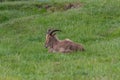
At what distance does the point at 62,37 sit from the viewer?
23.1 m

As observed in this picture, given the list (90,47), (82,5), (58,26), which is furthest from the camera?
(82,5)

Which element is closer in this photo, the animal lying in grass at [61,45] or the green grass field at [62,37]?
the green grass field at [62,37]

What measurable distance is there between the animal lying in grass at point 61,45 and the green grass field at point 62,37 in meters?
0.38

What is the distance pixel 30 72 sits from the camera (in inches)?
508

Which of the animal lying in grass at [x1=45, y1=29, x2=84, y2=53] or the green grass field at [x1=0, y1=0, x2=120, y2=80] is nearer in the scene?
the green grass field at [x1=0, y1=0, x2=120, y2=80]

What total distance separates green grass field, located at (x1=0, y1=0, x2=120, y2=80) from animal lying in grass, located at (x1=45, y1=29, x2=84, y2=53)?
38cm

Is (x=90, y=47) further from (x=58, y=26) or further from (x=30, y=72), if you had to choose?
(x=58, y=26)

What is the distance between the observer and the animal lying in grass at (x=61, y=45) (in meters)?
17.1

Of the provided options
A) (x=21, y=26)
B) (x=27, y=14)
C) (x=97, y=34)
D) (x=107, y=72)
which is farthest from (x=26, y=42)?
(x=27, y=14)

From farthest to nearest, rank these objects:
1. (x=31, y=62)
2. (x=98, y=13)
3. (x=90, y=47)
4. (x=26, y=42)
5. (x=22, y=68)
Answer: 1. (x=98, y=13)
2. (x=26, y=42)
3. (x=90, y=47)
4. (x=31, y=62)
5. (x=22, y=68)

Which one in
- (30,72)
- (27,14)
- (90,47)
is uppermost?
(30,72)

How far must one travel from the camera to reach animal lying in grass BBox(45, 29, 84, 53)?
17.1 metres

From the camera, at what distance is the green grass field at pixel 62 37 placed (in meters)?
12.6

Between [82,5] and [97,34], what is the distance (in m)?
8.26
